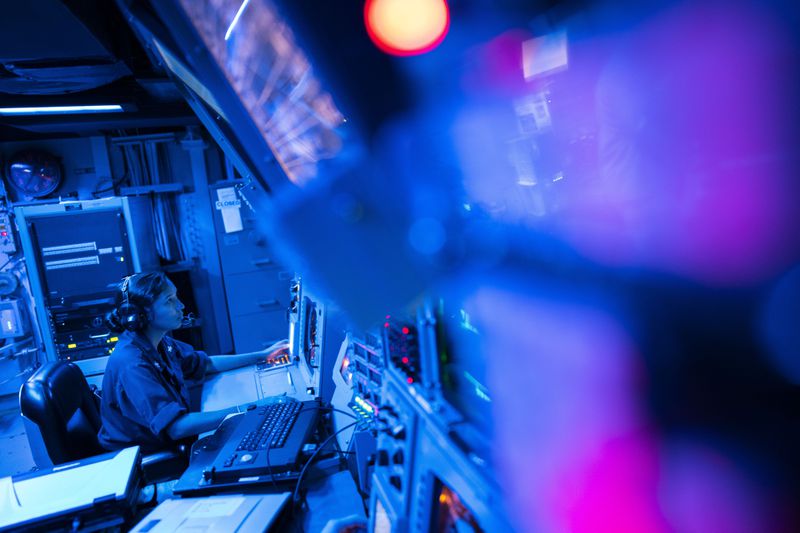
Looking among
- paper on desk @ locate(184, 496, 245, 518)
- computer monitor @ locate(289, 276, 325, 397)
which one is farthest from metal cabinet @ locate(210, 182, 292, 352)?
paper on desk @ locate(184, 496, 245, 518)

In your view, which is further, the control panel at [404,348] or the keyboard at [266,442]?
the keyboard at [266,442]

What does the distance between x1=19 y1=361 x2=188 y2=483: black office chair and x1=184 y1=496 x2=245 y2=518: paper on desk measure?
785 mm

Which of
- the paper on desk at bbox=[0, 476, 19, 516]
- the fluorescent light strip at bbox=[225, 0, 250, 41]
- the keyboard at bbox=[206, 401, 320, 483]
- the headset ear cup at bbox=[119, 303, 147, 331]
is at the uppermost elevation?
the fluorescent light strip at bbox=[225, 0, 250, 41]

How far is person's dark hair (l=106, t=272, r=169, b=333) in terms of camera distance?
77.4 inches

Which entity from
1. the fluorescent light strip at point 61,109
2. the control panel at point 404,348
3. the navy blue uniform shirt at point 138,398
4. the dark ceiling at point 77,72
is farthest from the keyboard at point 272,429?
the fluorescent light strip at point 61,109

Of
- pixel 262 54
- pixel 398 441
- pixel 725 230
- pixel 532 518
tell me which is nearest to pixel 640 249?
pixel 725 230

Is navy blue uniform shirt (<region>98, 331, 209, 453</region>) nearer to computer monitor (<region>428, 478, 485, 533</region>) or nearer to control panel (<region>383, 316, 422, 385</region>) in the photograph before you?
control panel (<region>383, 316, 422, 385</region>)

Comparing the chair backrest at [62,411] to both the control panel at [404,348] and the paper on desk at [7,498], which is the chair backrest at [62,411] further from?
the control panel at [404,348]

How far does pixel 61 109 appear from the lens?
130 inches

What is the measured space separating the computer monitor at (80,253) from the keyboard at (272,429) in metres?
2.47

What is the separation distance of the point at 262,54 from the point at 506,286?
0.38 meters

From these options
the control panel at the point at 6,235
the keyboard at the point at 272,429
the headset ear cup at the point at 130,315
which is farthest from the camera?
the control panel at the point at 6,235

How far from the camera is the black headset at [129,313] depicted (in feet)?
6.43

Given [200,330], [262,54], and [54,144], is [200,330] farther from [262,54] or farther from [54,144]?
[262,54]
